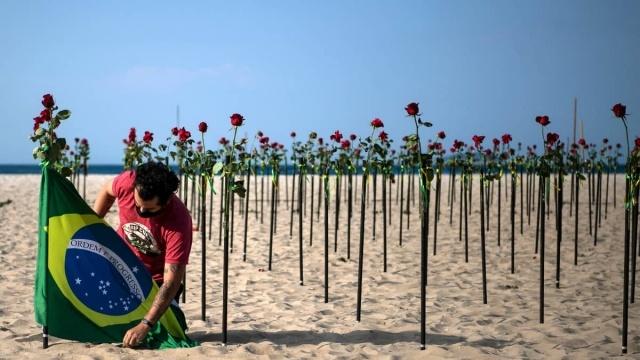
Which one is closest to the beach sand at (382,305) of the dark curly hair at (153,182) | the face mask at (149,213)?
the face mask at (149,213)

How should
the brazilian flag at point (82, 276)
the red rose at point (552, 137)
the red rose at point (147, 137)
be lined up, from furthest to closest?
Answer: the red rose at point (147, 137) → the red rose at point (552, 137) → the brazilian flag at point (82, 276)

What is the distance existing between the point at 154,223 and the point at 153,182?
499 millimetres

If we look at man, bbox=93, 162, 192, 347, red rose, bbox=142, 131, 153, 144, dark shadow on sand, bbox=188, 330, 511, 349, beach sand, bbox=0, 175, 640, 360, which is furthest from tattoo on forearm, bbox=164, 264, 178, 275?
red rose, bbox=142, 131, 153, 144

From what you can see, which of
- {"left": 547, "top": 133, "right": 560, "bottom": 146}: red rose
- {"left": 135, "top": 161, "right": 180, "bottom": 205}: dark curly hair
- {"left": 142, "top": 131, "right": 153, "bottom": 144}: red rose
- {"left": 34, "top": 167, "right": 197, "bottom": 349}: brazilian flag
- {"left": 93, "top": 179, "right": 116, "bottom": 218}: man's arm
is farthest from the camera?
{"left": 142, "top": 131, "right": 153, "bottom": 144}: red rose

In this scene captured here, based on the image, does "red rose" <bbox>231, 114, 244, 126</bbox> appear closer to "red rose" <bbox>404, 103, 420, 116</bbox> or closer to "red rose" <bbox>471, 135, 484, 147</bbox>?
"red rose" <bbox>404, 103, 420, 116</bbox>

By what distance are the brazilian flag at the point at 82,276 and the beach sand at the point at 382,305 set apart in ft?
0.69

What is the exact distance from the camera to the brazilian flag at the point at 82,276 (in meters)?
4.36

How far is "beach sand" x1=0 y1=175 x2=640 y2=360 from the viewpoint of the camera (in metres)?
4.93

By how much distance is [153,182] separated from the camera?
13.2 feet

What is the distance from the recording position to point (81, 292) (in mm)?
4457

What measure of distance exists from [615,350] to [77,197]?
15.1 ft

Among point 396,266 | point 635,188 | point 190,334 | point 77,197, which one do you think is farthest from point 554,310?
point 77,197

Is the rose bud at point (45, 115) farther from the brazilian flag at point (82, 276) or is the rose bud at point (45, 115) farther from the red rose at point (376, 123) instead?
the red rose at point (376, 123)

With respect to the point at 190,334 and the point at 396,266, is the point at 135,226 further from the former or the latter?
the point at 396,266
